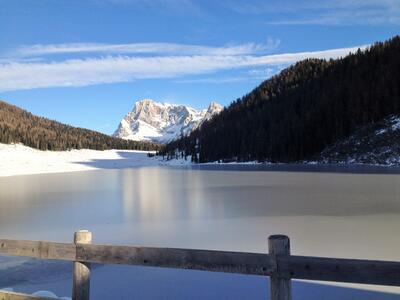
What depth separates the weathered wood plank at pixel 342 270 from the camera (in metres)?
3.86

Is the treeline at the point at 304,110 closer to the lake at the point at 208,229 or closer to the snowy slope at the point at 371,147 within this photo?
the snowy slope at the point at 371,147

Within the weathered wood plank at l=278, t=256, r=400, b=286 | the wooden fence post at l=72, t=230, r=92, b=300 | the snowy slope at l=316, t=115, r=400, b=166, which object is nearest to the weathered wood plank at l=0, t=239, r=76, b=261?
the wooden fence post at l=72, t=230, r=92, b=300

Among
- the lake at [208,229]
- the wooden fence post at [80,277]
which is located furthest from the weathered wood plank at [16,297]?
the lake at [208,229]

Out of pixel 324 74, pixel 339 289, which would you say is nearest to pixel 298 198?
pixel 339 289

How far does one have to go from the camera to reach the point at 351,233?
41.4 ft

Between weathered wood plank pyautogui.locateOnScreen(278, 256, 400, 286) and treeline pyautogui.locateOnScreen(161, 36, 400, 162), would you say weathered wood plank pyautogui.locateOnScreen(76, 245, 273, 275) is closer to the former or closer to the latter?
weathered wood plank pyautogui.locateOnScreen(278, 256, 400, 286)

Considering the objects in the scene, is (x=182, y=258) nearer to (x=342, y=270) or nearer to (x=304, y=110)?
(x=342, y=270)

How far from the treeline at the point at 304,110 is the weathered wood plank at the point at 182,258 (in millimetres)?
100545

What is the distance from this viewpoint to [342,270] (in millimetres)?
3990

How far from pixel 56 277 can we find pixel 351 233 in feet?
26.4

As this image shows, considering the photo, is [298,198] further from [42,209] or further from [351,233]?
[42,209]

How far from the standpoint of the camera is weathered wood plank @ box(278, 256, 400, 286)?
386 centimetres

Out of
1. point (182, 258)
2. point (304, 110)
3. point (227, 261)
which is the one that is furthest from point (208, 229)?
point (304, 110)

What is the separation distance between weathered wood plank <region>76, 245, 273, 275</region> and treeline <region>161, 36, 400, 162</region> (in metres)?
101
